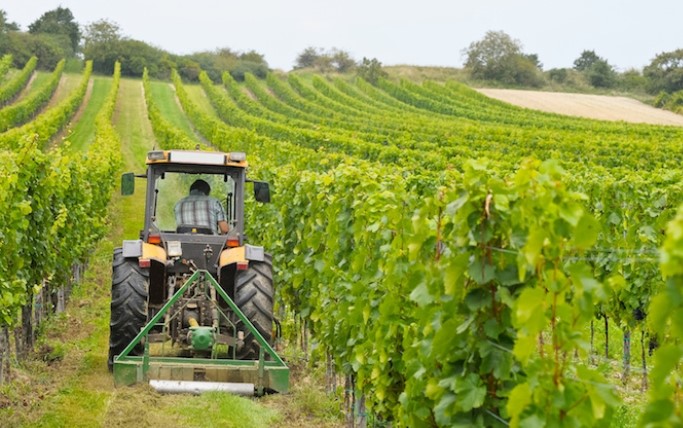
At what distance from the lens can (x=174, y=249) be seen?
959cm

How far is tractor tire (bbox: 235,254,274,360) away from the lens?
9.07 m

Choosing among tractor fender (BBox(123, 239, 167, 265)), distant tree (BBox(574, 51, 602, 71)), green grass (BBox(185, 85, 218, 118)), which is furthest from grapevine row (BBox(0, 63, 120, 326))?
distant tree (BBox(574, 51, 602, 71))

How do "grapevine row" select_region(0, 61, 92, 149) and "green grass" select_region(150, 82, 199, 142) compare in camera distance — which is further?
"green grass" select_region(150, 82, 199, 142)

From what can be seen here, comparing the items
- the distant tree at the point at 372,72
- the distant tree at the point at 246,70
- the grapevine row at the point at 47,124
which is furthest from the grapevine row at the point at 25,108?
the distant tree at the point at 372,72

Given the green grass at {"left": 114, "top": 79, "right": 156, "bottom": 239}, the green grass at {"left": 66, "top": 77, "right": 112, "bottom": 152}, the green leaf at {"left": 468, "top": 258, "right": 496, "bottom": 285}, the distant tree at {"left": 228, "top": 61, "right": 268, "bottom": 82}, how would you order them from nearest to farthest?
the green leaf at {"left": 468, "top": 258, "right": 496, "bottom": 285} → the green grass at {"left": 114, "top": 79, "right": 156, "bottom": 239} → the green grass at {"left": 66, "top": 77, "right": 112, "bottom": 152} → the distant tree at {"left": 228, "top": 61, "right": 268, "bottom": 82}

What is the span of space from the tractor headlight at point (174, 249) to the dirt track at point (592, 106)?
1997 inches

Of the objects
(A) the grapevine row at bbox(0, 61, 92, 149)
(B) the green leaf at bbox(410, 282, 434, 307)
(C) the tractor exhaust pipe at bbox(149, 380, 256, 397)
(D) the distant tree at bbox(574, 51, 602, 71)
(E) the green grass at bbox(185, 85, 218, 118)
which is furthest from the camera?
(D) the distant tree at bbox(574, 51, 602, 71)

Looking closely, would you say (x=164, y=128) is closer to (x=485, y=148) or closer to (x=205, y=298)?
(x=485, y=148)


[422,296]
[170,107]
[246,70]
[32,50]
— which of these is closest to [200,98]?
[170,107]

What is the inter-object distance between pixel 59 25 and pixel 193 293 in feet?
320

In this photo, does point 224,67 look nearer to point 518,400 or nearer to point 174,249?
point 174,249

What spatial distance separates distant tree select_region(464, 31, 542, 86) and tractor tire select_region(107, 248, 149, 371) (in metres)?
80.3

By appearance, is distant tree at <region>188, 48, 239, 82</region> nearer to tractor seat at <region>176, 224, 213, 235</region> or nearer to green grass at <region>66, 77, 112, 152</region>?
green grass at <region>66, 77, 112, 152</region>

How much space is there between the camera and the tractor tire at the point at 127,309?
9.14m
